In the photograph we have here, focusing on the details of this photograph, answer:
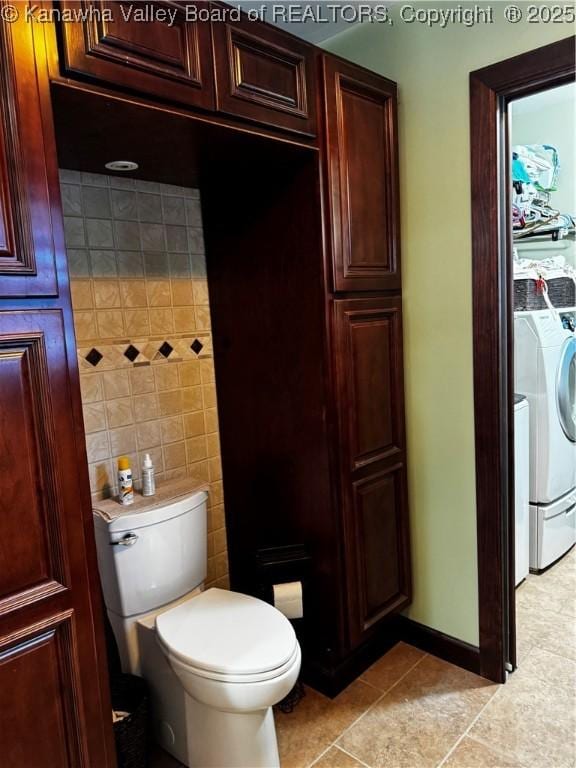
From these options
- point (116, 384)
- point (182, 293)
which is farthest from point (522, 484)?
point (116, 384)

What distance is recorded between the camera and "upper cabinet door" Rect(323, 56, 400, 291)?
1771 mm

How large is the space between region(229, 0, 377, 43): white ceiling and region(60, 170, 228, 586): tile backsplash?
699mm

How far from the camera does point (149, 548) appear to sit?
176cm

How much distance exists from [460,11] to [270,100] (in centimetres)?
78

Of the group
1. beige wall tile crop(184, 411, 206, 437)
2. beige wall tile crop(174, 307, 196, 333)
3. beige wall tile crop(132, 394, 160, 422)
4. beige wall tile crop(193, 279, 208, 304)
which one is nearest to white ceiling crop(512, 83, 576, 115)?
beige wall tile crop(193, 279, 208, 304)

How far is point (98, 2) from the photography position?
1213mm

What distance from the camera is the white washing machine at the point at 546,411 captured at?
2.67m

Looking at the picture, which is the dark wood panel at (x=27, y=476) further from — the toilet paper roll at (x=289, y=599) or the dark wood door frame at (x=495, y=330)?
the dark wood door frame at (x=495, y=330)

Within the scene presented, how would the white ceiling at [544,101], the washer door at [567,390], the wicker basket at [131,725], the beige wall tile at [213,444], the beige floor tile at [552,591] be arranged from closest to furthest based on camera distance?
the wicker basket at [131,725] < the beige wall tile at [213,444] < the beige floor tile at [552,591] < the washer door at [567,390] < the white ceiling at [544,101]

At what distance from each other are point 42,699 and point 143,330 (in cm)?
Result: 125

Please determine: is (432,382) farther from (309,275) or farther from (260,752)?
(260,752)

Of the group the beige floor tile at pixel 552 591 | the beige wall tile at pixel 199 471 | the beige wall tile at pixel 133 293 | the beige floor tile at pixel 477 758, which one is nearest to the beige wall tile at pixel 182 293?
the beige wall tile at pixel 133 293

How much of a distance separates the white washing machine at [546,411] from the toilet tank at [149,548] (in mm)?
1754

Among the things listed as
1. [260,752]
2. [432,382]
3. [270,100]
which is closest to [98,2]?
[270,100]
